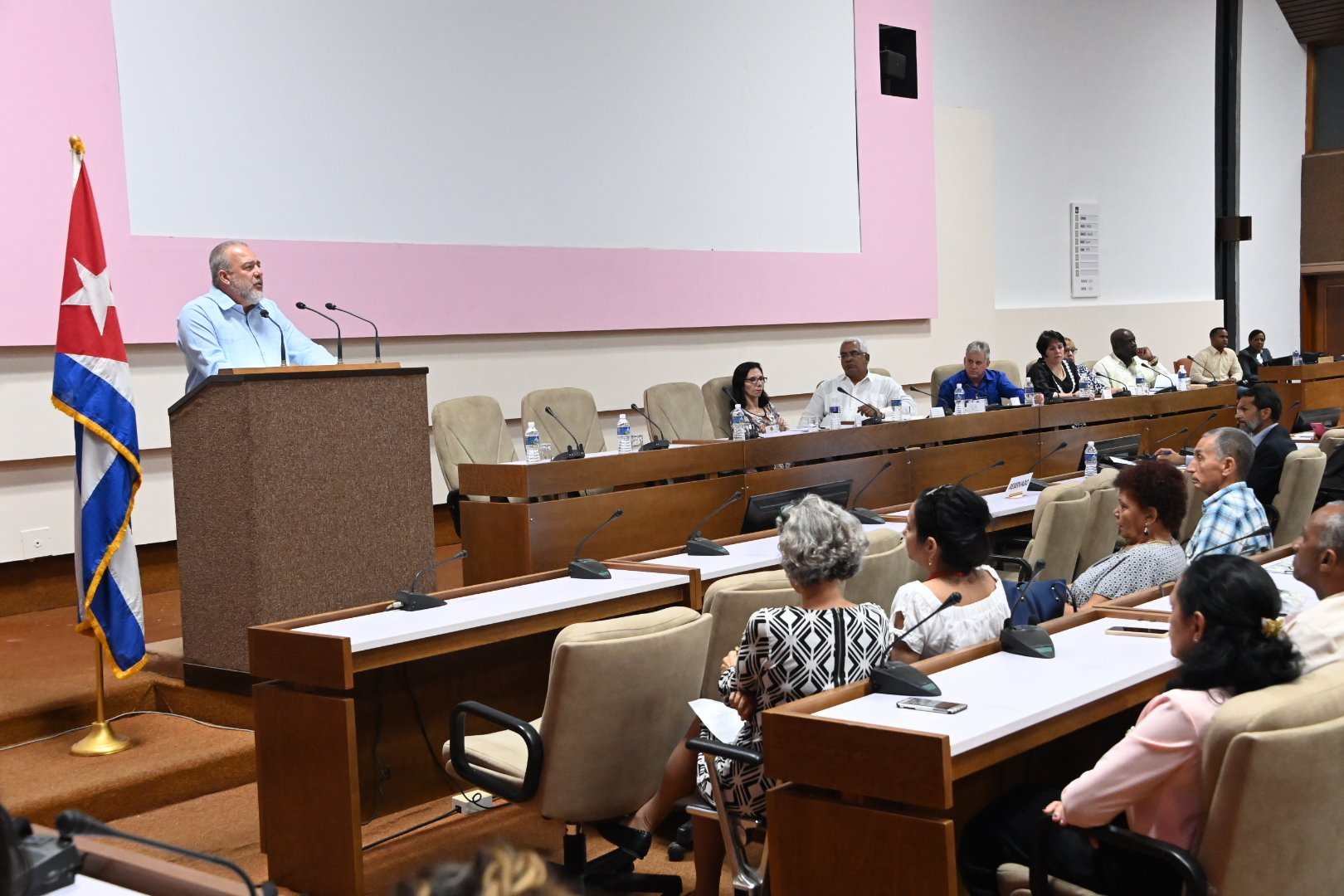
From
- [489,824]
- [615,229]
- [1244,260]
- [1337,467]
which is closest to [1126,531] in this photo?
[489,824]

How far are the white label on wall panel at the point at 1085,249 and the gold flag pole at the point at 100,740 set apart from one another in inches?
391

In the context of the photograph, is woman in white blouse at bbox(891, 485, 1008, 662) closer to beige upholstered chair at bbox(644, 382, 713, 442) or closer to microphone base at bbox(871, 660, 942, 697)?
microphone base at bbox(871, 660, 942, 697)

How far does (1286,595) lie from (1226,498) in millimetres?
1141

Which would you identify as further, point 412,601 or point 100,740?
point 100,740

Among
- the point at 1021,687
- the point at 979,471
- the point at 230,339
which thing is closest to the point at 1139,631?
the point at 1021,687

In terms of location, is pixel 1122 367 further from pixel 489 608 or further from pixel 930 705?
pixel 930 705

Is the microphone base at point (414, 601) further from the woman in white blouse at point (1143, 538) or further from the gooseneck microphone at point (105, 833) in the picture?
the gooseneck microphone at point (105, 833)

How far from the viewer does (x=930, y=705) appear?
7.91 feet

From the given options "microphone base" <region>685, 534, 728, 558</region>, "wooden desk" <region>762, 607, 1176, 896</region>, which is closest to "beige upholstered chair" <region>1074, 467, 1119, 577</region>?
"microphone base" <region>685, 534, 728, 558</region>

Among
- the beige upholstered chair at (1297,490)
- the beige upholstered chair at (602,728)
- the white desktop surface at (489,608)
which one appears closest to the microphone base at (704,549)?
the white desktop surface at (489,608)

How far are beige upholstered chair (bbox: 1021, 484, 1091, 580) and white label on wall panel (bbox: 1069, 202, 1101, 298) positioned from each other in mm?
7696

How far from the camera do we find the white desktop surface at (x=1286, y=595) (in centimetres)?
310

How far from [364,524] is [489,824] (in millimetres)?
1077

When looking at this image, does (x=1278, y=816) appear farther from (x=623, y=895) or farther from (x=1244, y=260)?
(x=1244, y=260)
